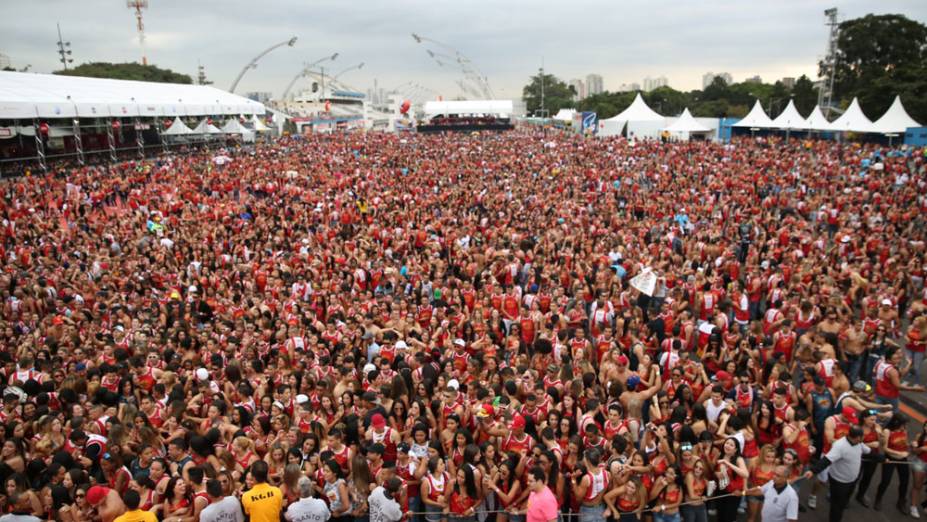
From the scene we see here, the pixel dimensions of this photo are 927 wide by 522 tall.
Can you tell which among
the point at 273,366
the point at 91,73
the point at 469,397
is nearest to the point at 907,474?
the point at 469,397

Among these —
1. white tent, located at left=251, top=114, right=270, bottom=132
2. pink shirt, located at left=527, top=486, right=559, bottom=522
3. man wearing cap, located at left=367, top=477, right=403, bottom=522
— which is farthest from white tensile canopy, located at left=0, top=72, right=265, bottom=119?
pink shirt, located at left=527, top=486, right=559, bottom=522

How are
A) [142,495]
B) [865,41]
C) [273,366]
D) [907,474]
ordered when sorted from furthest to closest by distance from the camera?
[865,41] < [273,366] < [907,474] < [142,495]

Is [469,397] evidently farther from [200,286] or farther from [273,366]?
[200,286]

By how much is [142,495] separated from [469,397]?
3026 millimetres

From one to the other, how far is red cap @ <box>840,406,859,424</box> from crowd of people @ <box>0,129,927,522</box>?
0.04 metres

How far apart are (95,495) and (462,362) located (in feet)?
13.0

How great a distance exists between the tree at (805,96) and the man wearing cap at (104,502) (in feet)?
217

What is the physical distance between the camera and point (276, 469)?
477 centimetres

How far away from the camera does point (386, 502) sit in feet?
13.7

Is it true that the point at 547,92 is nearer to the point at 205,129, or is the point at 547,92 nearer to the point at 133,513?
the point at 205,129

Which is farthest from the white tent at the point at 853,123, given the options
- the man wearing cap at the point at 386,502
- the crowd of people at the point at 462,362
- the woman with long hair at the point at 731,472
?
the man wearing cap at the point at 386,502

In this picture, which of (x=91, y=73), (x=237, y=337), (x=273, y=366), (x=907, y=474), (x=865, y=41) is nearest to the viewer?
(x=907, y=474)

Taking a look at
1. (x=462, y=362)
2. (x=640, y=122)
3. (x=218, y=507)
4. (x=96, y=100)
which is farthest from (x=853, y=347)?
(x=640, y=122)

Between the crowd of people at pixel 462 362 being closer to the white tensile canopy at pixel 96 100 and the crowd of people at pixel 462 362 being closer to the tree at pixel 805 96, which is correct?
the white tensile canopy at pixel 96 100
